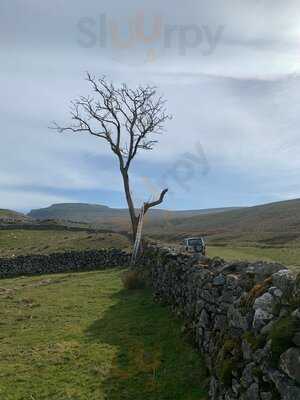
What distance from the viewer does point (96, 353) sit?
36.3 ft

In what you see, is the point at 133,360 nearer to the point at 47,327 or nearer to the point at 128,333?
the point at 128,333

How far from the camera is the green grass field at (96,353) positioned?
8.85 meters

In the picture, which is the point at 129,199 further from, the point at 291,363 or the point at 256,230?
the point at 256,230

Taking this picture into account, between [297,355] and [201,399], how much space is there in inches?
144

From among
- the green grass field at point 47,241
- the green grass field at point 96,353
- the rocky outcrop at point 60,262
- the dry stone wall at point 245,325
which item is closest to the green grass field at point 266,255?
the rocky outcrop at point 60,262

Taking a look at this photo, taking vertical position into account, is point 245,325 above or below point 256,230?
below

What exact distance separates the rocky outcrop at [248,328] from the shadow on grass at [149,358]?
0.50 metres

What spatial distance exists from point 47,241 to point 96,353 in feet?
126

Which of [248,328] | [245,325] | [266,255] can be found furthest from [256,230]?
[248,328]

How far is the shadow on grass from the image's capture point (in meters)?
8.70

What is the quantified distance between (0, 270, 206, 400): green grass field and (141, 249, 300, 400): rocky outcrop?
0.80 meters

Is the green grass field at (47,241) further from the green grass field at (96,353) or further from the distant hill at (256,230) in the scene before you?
the green grass field at (96,353)

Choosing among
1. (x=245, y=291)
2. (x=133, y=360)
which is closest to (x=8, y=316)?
(x=133, y=360)

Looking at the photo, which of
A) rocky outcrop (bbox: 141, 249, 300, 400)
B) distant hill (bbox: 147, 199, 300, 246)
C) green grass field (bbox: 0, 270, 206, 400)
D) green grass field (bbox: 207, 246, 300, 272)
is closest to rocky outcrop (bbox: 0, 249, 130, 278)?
green grass field (bbox: 207, 246, 300, 272)
